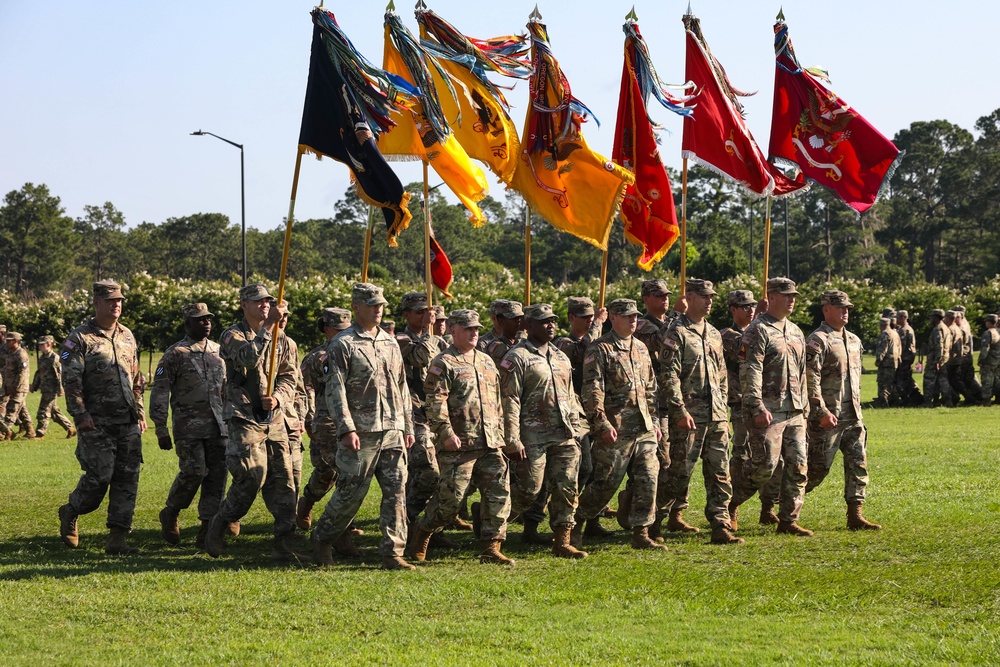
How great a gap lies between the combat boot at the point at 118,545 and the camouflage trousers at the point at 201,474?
592 mm

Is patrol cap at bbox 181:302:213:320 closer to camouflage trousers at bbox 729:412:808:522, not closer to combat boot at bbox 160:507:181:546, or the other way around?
combat boot at bbox 160:507:181:546

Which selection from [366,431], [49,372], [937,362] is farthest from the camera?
[937,362]

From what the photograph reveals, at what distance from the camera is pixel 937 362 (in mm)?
25203

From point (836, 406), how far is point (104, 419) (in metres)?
6.79

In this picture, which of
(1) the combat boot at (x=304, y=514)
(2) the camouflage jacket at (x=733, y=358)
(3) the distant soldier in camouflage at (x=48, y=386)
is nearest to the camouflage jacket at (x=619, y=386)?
(2) the camouflage jacket at (x=733, y=358)

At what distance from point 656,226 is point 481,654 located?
7.30 m

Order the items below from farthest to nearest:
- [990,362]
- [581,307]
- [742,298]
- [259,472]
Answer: [990,362] < [742,298] < [581,307] < [259,472]

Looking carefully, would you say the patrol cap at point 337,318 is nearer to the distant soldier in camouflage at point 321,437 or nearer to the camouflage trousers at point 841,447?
the distant soldier in camouflage at point 321,437

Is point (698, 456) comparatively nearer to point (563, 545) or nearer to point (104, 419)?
point (563, 545)

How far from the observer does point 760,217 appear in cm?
Answer: 8750

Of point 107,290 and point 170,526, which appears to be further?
point 170,526

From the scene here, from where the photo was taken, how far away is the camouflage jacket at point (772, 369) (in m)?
10.9

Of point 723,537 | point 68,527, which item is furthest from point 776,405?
point 68,527

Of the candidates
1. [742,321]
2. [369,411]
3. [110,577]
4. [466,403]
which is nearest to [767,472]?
[742,321]
